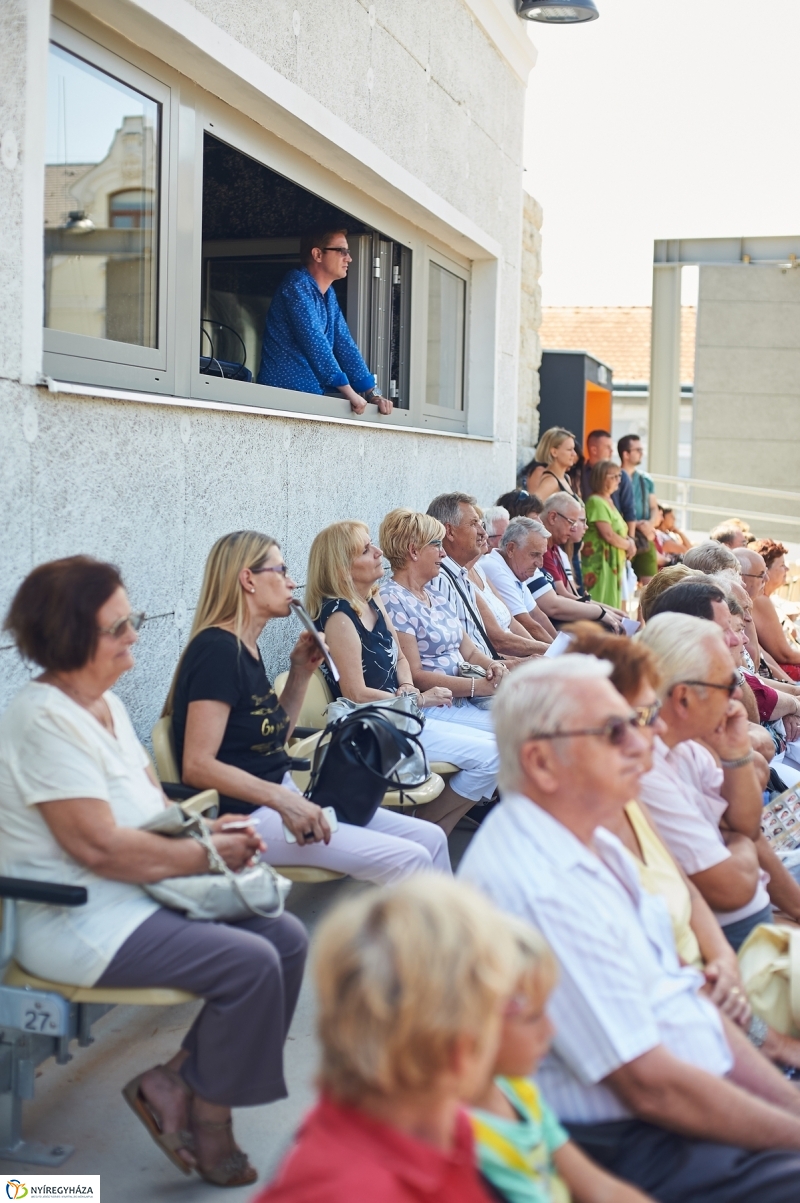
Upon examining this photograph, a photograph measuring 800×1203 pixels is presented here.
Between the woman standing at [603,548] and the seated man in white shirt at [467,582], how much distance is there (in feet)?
9.44

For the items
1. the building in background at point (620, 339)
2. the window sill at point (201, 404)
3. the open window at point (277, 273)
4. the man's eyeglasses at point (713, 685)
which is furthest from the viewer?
the building in background at point (620, 339)

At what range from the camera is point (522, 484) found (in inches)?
378

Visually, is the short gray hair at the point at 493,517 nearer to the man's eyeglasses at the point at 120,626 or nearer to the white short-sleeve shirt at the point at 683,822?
the white short-sleeve shirt at the point at 683,822

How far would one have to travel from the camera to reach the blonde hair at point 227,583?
3.32 meters

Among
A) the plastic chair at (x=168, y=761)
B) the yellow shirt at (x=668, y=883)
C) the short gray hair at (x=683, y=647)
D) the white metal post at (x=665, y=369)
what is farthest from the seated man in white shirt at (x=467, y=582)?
the white metal post at (x=665, y=369)

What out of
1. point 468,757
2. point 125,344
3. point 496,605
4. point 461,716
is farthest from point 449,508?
point 125,344

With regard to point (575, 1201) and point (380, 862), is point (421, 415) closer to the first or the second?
point (380, 862)

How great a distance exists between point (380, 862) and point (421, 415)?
14.7 feet

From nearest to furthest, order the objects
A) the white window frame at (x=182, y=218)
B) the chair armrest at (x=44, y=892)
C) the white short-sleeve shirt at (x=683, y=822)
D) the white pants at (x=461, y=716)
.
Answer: the chair armrest at (x=44, y=892)
the white short-sleeve shirt at (x=683, y=822)
the white window frame at (x=182, y=218)
the white pants at (x=461, y=716)

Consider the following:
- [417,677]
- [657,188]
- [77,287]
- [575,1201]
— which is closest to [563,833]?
[575,1201]

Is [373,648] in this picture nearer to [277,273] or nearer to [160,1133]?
[160,1133]

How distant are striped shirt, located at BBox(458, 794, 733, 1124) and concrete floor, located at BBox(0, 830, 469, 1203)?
0.64 metres

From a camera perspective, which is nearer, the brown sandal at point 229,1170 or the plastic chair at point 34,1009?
the plastic chair at point 34,1009

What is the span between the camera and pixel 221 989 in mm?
2408
